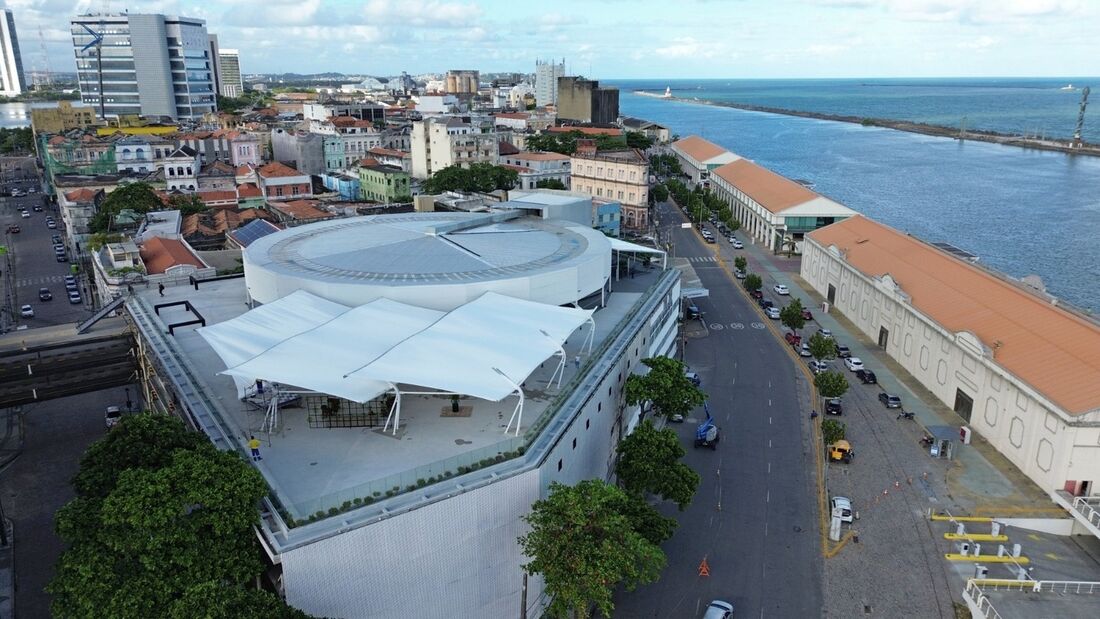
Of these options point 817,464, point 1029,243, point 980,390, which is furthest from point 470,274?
point 1029,243

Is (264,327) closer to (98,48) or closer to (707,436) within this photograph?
(707,436)

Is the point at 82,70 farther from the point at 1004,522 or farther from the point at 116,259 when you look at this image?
the point at 1004,522

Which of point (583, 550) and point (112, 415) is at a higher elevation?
point (583, 550)

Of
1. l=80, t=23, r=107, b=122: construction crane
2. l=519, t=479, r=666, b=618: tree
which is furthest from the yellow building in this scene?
l=519, t=479, r=666, b=618: tree

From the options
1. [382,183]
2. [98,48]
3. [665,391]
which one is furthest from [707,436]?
[98,48]

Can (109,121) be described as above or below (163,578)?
Result: above

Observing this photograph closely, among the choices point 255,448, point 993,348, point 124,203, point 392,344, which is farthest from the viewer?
point 124,203
